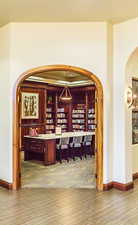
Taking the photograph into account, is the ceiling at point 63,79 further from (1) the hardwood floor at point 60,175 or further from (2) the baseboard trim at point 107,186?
(2) the baseboard trim at point 107,186

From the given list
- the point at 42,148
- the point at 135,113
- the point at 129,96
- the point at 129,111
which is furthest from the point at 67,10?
the point at 42,148

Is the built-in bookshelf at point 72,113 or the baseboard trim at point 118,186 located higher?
the built-in bookshelf at point 72,113

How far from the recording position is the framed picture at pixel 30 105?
33.8 feet

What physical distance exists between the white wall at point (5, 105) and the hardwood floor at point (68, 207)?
0.51m

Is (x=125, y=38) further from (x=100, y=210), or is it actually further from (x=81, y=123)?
(x=81, y=123)

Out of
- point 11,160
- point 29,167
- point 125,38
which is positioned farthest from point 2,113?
point 125,38

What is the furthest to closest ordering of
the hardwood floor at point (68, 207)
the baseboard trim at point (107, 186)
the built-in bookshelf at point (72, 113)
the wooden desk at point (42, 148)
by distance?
the built-in bookshelf at point (72, 113), the wooden desk at point (42, 148), the baseboard trim at point (107, 186), the hardwood floor at point (68, 207)

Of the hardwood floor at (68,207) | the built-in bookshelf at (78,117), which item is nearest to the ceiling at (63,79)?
the built-in bookshelf at (78,117)

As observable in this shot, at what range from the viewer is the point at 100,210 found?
3869 millimetres

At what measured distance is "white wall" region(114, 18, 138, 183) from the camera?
4.90 metres

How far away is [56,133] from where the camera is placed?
834 centimetres

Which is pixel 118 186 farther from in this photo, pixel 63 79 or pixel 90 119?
pixel 63 79

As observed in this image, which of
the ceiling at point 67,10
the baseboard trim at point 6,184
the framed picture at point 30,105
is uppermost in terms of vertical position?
the ceiling at point 67,10

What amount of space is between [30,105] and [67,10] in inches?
260
